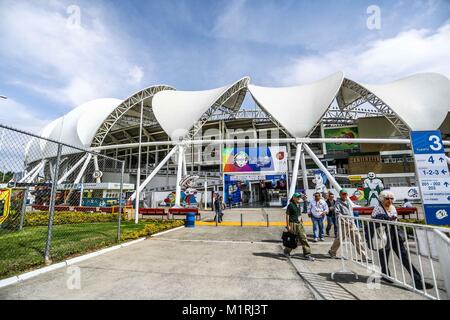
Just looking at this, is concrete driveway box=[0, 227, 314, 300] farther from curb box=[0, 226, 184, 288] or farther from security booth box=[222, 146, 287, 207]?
security booth box=[222, 146, 287, 207]

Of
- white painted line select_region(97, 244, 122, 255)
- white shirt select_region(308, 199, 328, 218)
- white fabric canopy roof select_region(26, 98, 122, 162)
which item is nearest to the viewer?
white painted line select_region(97, 244, 122, 255)

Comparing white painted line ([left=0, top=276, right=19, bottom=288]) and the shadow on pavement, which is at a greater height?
white painted line ([left=0, top=276, right=19, bottom=288])

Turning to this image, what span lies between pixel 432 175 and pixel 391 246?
14.5ft

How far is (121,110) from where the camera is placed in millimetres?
30203

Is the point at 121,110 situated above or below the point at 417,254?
above

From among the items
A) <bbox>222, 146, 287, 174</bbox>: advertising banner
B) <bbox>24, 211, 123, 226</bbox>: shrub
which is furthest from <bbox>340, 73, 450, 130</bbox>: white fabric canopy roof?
<bbox>24, 211, 123, 226</bbox>: shrub

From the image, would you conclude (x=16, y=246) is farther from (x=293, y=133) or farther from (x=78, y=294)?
(x=293, y=133)

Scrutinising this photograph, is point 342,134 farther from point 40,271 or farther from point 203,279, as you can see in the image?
point 40,271

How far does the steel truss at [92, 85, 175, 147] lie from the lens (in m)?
29.4

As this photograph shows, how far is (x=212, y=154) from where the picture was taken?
46.4 meters

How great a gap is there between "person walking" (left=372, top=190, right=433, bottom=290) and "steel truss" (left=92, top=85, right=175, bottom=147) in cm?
3022

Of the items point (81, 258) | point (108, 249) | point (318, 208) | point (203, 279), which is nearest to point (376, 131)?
point (318, 208)

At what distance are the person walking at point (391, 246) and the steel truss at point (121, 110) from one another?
3022cm
